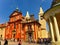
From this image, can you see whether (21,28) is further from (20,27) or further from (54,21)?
(54,21)

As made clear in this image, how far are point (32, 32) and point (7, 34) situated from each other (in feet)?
35.9

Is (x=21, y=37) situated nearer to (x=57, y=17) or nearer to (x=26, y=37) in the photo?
(x=26, y=37)

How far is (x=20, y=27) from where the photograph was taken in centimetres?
6362

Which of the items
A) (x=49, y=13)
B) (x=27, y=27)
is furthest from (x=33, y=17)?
(x=49, y=13)

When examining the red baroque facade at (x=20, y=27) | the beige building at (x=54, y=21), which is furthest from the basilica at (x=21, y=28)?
the beige building at (x=54, y=21)

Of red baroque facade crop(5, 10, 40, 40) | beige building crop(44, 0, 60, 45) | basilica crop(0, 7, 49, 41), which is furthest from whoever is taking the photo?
red baroque facade crop(5, 10, 40, 40)

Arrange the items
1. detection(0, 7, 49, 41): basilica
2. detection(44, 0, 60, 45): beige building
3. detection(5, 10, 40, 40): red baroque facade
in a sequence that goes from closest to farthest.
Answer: detection(44, 0, 60, 45): beige building < detection(0, 7, 49, 41): basilica < detection(5, 10, 40, 40): red baroque facade

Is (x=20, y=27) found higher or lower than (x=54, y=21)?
higher

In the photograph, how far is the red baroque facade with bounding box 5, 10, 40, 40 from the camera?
62625mm

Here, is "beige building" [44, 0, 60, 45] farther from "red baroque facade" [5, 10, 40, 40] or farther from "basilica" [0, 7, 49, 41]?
"red baroque facade" [5, 10, 40, 40]

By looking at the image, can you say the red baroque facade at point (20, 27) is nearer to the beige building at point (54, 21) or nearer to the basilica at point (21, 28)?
the basilica at point (21, 28)

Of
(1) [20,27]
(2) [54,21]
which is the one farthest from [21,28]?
(2) [54,21]

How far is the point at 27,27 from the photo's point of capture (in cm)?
6322

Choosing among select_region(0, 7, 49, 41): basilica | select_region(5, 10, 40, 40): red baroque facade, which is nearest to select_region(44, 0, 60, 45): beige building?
select_region(0, 7, 49, 41): basilica
